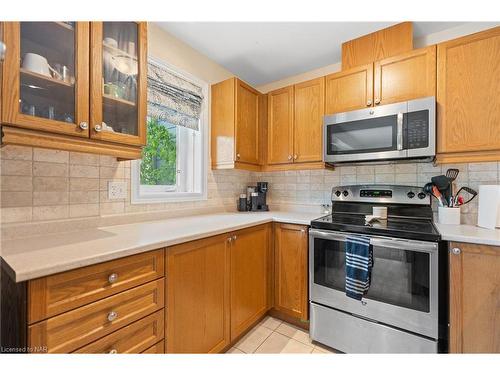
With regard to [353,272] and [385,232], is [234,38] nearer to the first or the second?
[385,232]

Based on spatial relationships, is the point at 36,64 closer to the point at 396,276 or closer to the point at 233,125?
the point at 233,125

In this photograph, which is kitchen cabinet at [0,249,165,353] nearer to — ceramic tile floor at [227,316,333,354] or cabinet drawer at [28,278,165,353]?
cabinet drawer at [28,278,165,353]

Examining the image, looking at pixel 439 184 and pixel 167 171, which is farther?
pixel 167 171

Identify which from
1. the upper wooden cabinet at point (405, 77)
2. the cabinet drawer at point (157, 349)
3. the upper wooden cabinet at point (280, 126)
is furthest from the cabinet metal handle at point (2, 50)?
the upper wooden cabinet at point (405, 77)

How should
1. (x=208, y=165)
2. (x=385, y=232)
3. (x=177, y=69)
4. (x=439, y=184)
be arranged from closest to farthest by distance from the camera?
(x=385, y=232) → (x=439, y=184) → (x=177, y=69) → (x=208, y=165)

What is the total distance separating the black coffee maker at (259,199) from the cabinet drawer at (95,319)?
1.53 metres

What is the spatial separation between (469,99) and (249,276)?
1921mm

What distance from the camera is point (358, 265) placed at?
147cm

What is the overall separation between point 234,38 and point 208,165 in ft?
3.75

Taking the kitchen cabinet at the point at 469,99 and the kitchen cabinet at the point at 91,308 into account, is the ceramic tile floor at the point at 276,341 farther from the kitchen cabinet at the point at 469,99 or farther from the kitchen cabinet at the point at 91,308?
the kitchen cabinet at the point at 469,99
